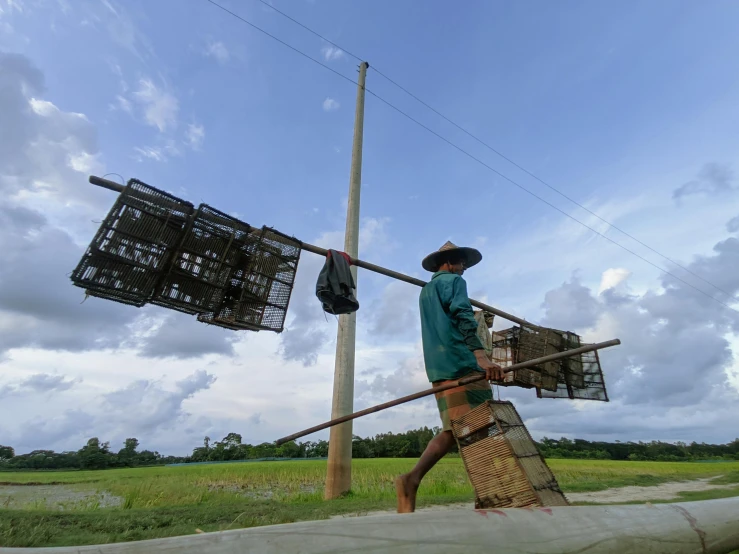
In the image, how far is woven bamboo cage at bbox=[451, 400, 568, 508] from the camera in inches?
88.4

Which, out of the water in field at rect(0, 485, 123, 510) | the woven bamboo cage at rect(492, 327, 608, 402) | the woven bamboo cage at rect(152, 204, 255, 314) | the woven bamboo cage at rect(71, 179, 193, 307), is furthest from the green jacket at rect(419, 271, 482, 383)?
the woven bamboo cage at rect(492, 327, 608, 402)

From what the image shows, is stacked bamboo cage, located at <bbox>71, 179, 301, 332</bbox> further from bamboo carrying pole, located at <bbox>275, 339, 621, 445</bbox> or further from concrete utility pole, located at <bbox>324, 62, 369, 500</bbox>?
concrete utility pole, located at <bbox>324, 62, 369, 500</bbox>

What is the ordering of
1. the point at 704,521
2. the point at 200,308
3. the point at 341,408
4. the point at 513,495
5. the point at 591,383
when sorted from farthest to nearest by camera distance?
the point at 591,383 < the point at 341,408 < the point at 200,308 < the point at 513,495 < the point at 704,521

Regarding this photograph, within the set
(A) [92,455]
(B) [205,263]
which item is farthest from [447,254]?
(A) [92,455]

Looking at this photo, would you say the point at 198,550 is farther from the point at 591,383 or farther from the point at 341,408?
the point at 591,383

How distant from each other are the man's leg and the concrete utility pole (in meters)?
3.08

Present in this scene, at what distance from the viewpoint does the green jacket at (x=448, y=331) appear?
2.78 m

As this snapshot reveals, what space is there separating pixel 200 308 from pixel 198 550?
10.2 ft

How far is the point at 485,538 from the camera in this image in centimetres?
133

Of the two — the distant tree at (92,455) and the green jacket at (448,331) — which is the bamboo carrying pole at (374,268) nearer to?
the green jacket at (448,331)

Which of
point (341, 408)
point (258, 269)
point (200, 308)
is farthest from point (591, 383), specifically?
point (200, 308)

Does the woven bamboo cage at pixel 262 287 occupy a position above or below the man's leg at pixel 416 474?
above

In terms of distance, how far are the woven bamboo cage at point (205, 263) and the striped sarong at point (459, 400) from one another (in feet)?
7.49

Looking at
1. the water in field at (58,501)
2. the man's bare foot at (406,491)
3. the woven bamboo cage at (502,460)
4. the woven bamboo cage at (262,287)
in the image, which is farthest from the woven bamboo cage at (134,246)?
the woven bamboo cage at (502,460)
